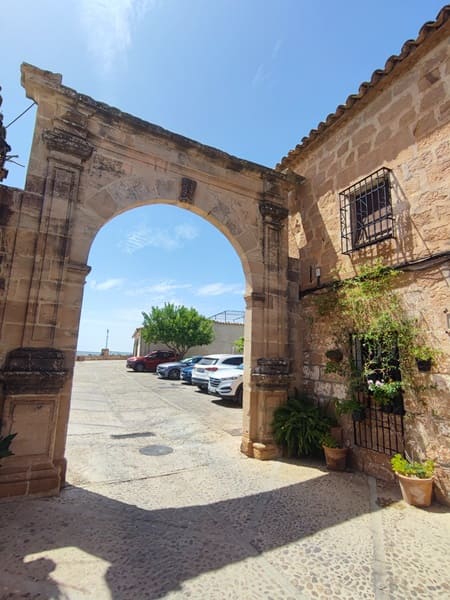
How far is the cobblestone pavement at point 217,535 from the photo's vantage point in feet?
6.58

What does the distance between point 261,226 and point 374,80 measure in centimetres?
256

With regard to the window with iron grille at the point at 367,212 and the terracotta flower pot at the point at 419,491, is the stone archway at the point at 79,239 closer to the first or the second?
the window with iron grille at the point at 367,212

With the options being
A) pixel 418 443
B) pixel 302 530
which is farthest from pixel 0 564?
pixel 418 443

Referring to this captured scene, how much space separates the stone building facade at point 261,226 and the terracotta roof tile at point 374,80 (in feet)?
0.05

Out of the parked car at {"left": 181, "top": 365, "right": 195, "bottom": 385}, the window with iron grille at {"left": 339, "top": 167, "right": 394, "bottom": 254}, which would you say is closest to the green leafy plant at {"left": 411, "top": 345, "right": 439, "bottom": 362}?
the window with iron grille at {"left": 339, "top": 167, "right": 394, "bottom": 254}

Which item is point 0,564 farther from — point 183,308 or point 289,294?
point 183,308

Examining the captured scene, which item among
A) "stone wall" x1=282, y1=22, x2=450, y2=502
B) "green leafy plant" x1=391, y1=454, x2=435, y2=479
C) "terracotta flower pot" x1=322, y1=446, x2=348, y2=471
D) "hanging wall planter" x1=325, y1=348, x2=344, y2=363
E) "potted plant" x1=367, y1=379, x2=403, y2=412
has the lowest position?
"terracotta flower pot" x1=322, y1=446, x2=348, y2=471

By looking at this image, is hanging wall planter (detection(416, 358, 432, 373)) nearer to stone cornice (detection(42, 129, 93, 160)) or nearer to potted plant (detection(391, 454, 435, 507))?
potted plant (detection(391, 454, 435, 507))

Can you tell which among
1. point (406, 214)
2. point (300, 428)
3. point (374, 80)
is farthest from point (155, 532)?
point (374, 80)

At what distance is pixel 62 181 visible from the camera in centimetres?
368

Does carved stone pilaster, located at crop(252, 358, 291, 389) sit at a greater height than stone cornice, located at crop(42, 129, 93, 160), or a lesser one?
lesser

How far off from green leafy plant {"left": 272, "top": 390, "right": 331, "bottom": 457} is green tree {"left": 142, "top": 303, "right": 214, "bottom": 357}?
17.8 m

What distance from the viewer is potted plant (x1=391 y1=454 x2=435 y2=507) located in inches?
123

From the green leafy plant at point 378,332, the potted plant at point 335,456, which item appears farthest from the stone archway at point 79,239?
the green leafy plant at point 378,332
